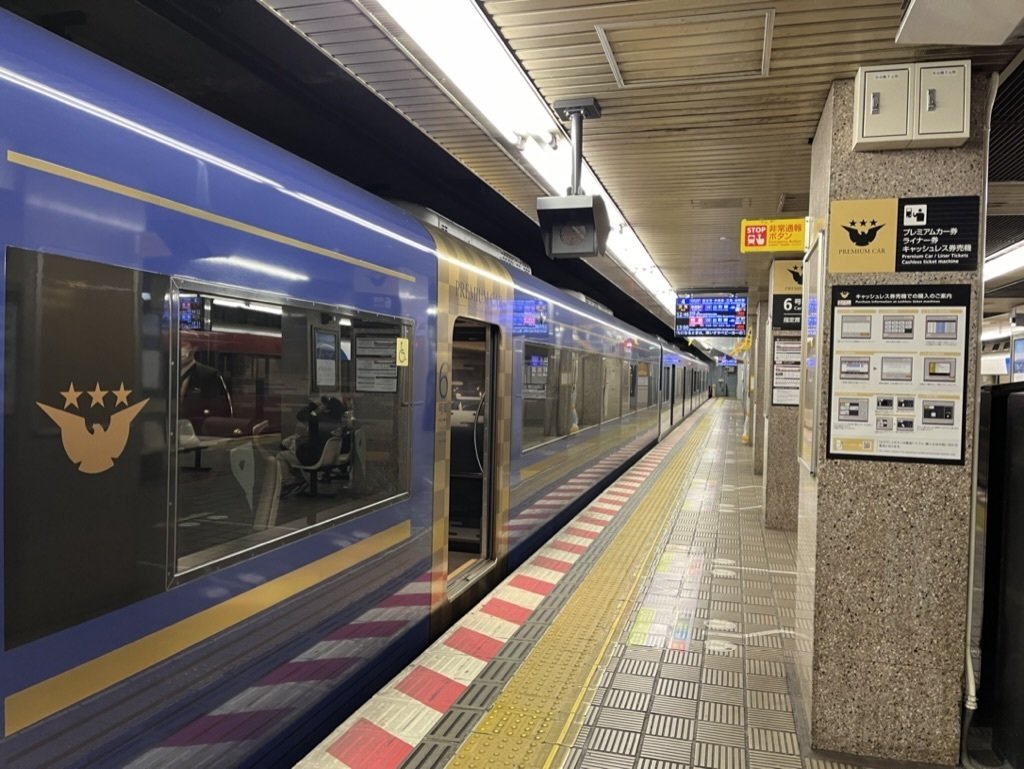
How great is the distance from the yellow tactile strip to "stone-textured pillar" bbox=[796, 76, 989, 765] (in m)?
1.04

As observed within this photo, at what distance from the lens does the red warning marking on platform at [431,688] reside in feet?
10.1

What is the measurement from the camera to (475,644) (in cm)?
373

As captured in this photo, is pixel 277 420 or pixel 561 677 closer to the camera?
pixel 277 420

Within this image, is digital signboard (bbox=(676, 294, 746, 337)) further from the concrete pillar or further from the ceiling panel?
the ceiling panel

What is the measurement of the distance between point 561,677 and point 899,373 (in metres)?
2.00

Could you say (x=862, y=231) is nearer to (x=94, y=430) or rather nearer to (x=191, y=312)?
(x=191, y=312)

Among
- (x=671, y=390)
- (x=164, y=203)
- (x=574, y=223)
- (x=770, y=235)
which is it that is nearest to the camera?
(x=164, y=203)

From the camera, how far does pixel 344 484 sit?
3.10m

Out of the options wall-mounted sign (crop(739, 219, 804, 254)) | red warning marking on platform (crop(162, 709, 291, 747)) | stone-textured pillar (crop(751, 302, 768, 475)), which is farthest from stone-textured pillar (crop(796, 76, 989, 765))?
stone-textured pillar (crop(751, 302, 768, 475))

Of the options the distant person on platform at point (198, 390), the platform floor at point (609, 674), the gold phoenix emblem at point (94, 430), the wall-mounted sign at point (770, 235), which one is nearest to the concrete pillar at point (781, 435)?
the platform floor at point (609, 674)

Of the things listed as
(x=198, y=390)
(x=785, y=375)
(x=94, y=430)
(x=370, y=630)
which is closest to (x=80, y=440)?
(x=94, y=430)

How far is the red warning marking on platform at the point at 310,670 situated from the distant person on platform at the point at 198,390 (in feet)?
3.19

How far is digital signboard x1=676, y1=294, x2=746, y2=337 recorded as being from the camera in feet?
41.2

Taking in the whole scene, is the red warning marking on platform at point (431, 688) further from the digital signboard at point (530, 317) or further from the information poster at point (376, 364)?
the digital signboard at point (530, 317)
